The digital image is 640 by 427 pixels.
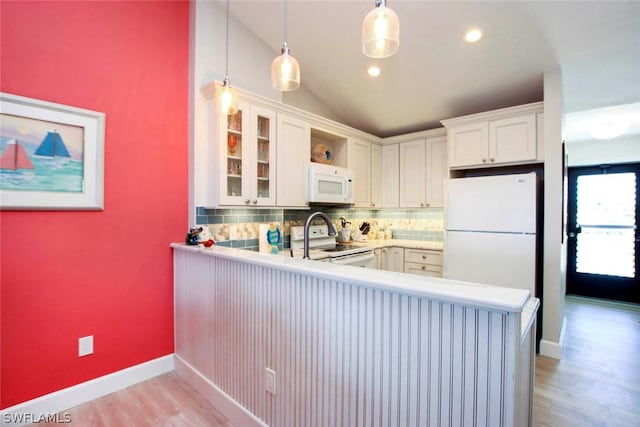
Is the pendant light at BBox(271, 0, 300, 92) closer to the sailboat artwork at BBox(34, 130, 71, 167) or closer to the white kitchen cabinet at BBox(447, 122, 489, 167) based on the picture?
the sailboat artwork at BBox(34, 130, 71, 167)

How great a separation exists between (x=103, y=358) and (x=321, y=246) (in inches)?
83.3

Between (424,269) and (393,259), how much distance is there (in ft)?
1.31

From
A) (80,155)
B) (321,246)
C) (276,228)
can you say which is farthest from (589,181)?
(80,155)

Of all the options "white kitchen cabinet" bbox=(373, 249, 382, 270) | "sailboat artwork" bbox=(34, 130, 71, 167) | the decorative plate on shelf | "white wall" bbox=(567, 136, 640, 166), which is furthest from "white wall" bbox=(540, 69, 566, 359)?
"sailboat artwork" bbox=(34, 130, 71, 167)

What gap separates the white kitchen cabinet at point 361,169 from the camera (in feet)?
13.0

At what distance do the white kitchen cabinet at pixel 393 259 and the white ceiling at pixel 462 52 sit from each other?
5.66 ft

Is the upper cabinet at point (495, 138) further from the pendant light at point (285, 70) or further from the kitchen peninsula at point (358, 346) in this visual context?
the pendant light at point (285, 70)

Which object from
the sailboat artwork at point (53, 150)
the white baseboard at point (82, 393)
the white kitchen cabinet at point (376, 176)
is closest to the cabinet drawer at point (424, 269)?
the white kitchen cabinet at point (376, 176)

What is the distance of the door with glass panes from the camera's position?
4.52 meters

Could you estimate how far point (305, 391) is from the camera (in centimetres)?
145

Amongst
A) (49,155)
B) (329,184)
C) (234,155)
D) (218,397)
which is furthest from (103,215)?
(329,184)

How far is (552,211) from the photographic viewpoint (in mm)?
2775

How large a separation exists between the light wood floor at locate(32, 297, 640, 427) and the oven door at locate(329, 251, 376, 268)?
1627 mm

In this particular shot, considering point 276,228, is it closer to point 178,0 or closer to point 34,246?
point 34,246
